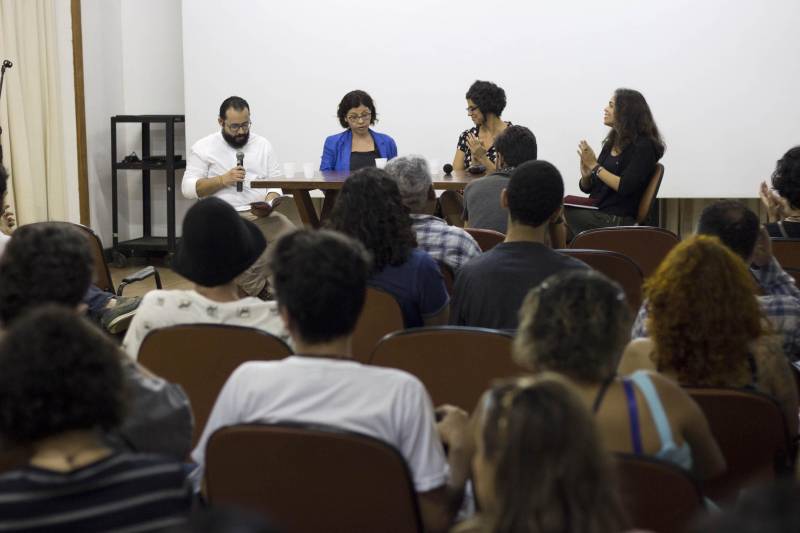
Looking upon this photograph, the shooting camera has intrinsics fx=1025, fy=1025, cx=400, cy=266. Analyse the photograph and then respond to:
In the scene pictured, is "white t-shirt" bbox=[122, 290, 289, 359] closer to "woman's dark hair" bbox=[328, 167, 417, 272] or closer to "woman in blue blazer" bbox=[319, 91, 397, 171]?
"woman's dark hair" bbox=[328, 167, 417, 272]

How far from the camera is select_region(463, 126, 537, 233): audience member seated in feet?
15.7

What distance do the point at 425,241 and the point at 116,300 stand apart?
1.21 meters

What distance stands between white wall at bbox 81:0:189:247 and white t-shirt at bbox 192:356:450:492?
6366 millimetres

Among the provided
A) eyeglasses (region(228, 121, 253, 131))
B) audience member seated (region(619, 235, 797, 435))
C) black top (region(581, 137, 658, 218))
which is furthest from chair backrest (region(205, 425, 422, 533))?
eyeglasses (region(228, 121, 253, 131))

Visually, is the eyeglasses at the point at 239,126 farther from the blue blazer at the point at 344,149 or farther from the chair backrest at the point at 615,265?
the chair backrest at the point at 615,265

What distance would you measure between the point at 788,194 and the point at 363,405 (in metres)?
2.75

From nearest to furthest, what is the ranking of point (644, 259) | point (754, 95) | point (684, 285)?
point (684, 285) → point (644, 259) → point (754, 95)

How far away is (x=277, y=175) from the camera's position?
6211mm

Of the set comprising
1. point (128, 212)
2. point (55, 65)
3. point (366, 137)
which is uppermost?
point (55, 65)

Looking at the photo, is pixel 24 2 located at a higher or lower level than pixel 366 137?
higher

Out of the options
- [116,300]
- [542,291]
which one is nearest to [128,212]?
[116,300]

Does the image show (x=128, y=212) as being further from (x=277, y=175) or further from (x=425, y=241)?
(x=425, y=241)

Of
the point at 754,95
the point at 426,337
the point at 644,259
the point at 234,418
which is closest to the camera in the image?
the point at 234,418

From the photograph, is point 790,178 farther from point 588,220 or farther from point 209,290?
point 209,290
